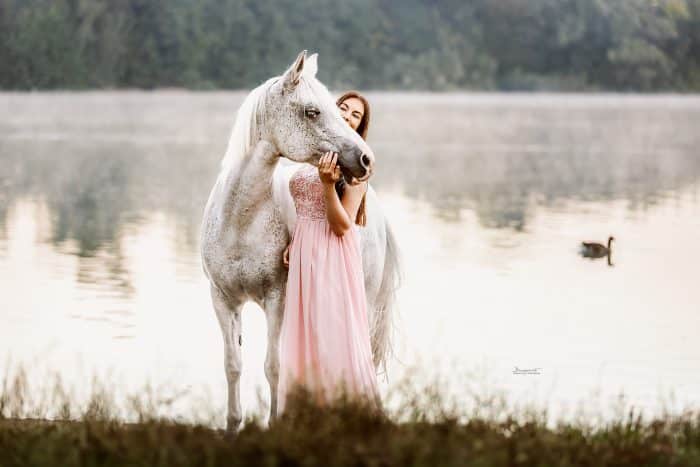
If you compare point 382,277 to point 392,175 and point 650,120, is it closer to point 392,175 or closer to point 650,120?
point 392,175

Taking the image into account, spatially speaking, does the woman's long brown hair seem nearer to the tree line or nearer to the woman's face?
the woman's face

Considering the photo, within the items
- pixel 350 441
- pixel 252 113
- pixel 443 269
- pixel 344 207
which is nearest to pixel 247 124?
pixel 252 113

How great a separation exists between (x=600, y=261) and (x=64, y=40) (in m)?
72.2

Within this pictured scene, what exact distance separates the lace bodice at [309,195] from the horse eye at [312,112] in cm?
37

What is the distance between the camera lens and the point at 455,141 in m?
47.6

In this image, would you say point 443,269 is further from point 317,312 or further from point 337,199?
point 337,199

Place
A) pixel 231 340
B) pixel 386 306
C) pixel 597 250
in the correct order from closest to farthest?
pixel 231 340
pixel 386 306
pixel 597 250

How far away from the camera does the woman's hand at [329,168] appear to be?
19.5ft

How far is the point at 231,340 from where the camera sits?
21.1 feet

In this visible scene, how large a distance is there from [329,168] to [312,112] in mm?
242

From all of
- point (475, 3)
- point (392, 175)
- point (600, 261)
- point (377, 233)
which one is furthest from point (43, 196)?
point (475, 3)

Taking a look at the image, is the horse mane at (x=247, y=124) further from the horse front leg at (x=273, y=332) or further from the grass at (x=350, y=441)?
the grass at (x=350, y=441)

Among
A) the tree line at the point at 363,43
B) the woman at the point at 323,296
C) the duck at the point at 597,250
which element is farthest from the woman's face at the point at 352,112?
the tree line at the point at 363,43

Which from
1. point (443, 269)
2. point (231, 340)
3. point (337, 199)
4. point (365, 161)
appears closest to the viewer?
point (365, 161)
